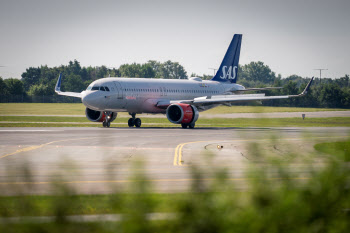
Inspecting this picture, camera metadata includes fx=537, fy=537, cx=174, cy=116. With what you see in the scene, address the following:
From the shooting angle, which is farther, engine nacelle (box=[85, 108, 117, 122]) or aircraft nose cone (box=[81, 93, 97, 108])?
engine nacelle (box=[85, 108, 117, 122])

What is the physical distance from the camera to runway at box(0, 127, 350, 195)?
3.94 metres

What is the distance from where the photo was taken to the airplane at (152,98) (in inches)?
1699

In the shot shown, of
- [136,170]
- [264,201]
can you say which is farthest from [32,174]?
[264,201]

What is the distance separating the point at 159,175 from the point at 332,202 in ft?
41.9

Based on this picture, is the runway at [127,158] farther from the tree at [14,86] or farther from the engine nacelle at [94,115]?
the tree at [14,86]

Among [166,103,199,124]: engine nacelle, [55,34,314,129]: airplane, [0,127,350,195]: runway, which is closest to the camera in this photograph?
[0,127,350,195]: runway

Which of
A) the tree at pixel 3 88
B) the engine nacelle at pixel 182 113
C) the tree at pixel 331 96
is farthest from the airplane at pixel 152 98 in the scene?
the tree at pixel 3 88

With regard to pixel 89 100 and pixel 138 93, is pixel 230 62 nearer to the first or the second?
pixel 138 93

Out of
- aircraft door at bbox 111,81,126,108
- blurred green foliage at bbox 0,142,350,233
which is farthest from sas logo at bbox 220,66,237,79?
blurred green foliage at bbox 0,142,350,233

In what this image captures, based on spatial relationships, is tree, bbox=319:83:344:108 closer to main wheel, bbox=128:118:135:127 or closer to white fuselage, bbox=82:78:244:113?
white fuselage, bbox=82:78:244:113

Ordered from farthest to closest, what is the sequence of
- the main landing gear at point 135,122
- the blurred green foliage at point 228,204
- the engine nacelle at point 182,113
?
the main landing gear at point 135,122
the engine nacelle at point 182,113
the blurred green foliage at point 228,204

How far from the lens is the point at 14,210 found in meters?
3.55

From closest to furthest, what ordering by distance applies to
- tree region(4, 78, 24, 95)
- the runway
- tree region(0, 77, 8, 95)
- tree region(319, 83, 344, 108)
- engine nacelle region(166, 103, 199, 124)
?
the runway → engine nacelle region(166, 103, 199, 124) → tree region(319, 83, 344, 108) → tree region(0, 77, 8, 95) → tree region(4, 78, 24, 95)

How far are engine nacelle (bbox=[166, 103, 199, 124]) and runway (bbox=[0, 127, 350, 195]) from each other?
34.6 ft
